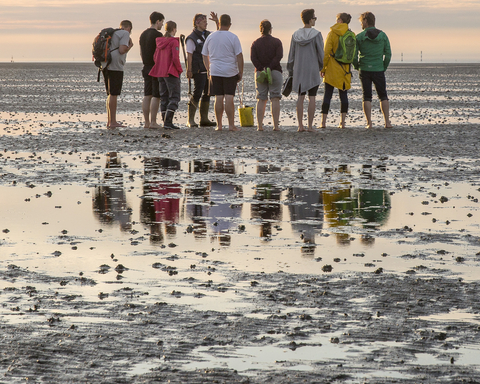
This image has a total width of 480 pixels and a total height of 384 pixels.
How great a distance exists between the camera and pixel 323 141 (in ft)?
45.7

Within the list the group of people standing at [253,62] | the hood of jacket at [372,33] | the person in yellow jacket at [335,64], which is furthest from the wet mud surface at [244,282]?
the hood of jacket at [372,33]

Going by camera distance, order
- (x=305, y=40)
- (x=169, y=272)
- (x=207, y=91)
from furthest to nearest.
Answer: (x=207, y=91)
(x=305, y=40)
(x=169, y=272)

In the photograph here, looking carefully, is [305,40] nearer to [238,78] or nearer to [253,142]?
[238,78]

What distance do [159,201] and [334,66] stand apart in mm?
8073

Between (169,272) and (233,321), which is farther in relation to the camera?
(169,272)

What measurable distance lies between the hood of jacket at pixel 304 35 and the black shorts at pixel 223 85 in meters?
1.43

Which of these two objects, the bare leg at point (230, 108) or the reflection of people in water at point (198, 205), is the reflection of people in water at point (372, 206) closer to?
the reflection of people in water at point (198, 205)

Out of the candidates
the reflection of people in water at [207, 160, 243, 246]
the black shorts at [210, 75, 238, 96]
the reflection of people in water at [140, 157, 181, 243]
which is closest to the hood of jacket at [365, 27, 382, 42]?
the black shorts at [210, 75, 238, 96]

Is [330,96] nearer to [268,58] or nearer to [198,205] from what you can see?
[268,58]

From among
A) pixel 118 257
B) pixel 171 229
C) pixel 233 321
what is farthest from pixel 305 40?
pixel 233 321

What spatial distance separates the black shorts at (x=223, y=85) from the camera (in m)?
15.0

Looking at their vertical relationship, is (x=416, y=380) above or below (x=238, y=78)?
below

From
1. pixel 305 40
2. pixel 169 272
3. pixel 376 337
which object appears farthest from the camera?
pixel 305 40

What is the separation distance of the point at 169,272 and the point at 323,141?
887cm
